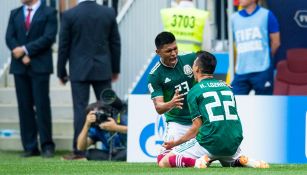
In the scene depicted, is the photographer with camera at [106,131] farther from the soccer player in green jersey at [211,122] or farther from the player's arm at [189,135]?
the soccer player in green jersey at [211,122]

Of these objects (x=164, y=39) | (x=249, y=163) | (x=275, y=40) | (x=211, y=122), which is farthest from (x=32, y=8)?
(x=249, y=163)

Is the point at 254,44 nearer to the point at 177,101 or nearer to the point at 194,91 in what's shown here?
the point at 177,101

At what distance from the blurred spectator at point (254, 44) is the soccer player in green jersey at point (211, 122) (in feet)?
11.6

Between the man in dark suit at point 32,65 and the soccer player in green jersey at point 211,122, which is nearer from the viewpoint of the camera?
the soccer player in green jersey at point 211,122

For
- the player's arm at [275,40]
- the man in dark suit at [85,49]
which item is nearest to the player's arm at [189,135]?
the player's arm at [275,40]

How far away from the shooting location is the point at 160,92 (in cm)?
1444

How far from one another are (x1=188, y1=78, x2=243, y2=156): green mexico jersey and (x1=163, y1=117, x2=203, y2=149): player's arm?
0.12 metres

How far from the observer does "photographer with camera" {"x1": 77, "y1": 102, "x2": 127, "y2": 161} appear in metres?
17.1

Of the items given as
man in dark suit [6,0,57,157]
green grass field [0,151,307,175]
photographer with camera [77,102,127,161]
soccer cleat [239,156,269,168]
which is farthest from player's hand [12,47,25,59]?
soccer cleat [239,156,269,168]

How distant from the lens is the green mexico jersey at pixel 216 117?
13.5 meters

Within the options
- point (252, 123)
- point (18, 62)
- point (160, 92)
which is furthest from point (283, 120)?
point (18, 62)

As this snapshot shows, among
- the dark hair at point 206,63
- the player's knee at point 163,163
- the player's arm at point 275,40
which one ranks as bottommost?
the player's knee at point 163,163

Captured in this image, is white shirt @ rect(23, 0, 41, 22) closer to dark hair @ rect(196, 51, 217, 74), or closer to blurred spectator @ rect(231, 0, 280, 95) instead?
blurred spectator @ rect(231, 0, 280, 95)

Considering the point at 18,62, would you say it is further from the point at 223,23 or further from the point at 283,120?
the point at 283,120
